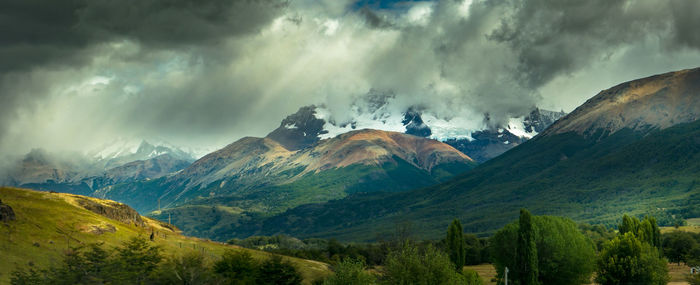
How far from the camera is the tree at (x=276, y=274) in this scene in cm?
16675

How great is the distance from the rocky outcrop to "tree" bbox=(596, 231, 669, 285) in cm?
17749

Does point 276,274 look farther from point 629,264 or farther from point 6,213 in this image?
point 629,264

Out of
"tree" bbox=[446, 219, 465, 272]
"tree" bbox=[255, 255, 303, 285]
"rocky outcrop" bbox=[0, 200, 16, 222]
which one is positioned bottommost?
"tree" bbox=[255, 255, 303, 285]

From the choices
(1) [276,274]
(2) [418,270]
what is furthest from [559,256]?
(1) [276,274]

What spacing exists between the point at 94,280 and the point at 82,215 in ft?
201

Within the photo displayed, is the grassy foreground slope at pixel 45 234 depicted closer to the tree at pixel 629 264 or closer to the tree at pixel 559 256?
the tree at pixel 559 256

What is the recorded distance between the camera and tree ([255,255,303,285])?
547 feet

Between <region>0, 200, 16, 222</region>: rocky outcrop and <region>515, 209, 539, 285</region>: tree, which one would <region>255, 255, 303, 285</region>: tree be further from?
<region>0, 200, 16, 222</region>: rocky outcrop

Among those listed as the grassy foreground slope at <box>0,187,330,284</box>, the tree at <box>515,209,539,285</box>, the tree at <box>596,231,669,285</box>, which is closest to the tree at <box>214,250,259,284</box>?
the grassy foreground slope at <box>0,187,330,284</box>

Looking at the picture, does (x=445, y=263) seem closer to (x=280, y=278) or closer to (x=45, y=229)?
(x=280, y=278)

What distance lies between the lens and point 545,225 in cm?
16888

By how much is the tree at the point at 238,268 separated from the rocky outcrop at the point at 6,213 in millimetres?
63286

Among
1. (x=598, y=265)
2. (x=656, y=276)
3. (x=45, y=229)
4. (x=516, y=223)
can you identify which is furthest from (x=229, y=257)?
(x=656, y=276)

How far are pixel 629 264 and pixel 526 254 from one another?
108 ft
